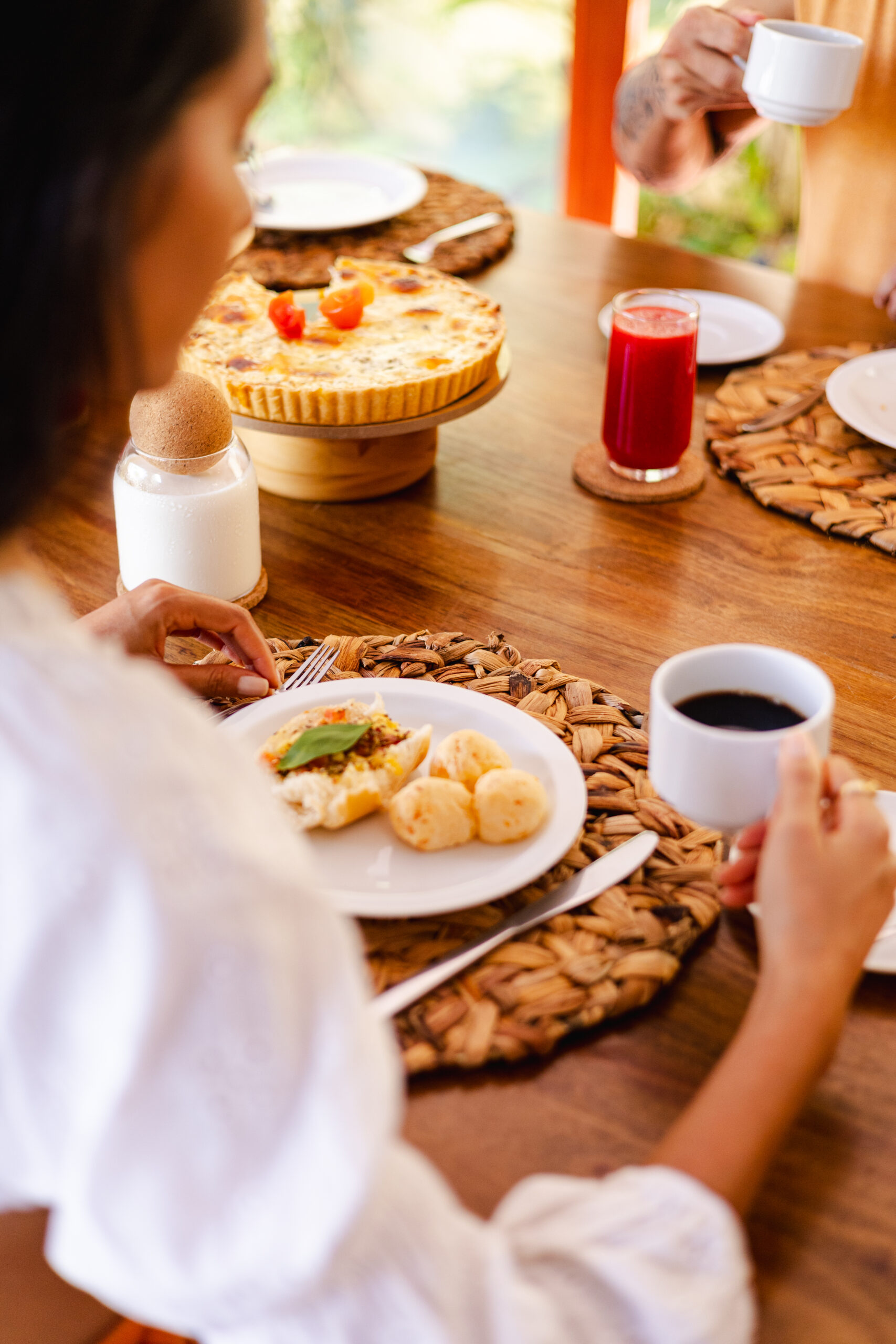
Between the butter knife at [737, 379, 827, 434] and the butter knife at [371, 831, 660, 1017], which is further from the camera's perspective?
the butter knife at [737, 379, 827, 434]

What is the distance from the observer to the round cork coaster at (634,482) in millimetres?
1424

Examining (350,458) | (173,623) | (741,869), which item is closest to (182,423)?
(173,623)

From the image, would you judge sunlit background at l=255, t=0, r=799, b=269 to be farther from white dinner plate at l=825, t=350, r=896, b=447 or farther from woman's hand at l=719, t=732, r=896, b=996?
woman's hand at l=719, t=732, r=896, b=996

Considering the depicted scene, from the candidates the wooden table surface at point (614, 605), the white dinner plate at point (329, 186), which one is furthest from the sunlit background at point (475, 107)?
the wooden table surface at point (614, 605)

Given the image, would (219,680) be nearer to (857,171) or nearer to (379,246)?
(379,246)

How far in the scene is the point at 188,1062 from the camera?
0.49 meters

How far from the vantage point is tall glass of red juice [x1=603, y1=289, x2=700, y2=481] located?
1.35 metres

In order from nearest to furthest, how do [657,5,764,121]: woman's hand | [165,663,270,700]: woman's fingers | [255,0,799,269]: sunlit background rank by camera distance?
[165,663,270,700]: woman's fingers → [657,5,764,121]: woman's hand → [255,0,799,269]: sunlit background

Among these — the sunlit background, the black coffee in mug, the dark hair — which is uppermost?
the dark hair

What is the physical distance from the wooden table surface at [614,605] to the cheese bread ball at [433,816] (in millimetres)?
166

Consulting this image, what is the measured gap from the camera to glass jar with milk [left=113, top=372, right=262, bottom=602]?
1.11m

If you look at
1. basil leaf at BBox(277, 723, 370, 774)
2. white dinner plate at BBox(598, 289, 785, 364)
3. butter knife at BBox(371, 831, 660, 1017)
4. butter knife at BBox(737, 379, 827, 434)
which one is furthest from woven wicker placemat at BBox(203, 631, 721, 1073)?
white dinner plate at BBox(598, 289, 785, 364)

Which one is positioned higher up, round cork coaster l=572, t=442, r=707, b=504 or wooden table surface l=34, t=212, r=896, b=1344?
round cork coaster l=572, t=442, r=707, b=504

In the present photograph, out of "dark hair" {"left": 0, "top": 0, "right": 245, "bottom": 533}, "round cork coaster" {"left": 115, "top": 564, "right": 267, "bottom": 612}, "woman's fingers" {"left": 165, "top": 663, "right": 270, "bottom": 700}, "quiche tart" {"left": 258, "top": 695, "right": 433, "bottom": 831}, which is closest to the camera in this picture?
"dark hair" {"left": 0, "top": 0, "right": 245, "bottom": 533}
